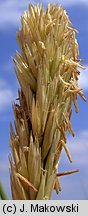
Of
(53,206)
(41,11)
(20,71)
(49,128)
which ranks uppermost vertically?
(41,11)

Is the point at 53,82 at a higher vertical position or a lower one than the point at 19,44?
lower

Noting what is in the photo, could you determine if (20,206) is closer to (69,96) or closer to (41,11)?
(69,96)

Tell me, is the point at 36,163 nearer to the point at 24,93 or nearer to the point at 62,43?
the point at 24,93

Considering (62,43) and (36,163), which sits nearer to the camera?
(36,163)

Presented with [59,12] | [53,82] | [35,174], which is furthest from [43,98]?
[59,12]

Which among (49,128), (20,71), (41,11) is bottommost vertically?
(49,128)

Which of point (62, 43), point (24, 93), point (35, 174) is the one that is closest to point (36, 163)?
point (35, 174)
